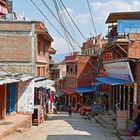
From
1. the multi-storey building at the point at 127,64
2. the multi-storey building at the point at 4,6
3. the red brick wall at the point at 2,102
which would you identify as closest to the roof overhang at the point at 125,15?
the multi-storey building at the point at 127,64

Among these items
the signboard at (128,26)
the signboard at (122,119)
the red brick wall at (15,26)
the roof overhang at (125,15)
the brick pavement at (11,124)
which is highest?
the roof overhang at (125,15)

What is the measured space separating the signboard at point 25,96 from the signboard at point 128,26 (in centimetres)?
670

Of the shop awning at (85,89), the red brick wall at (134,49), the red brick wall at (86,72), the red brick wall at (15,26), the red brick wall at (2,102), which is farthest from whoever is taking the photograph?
the red brick wall at (86,72)

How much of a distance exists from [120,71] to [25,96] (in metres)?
6.52

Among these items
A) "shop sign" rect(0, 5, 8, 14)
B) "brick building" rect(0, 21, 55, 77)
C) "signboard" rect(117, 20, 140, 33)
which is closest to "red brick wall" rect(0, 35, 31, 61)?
"brick building" rect(0, 21, 55, 77)

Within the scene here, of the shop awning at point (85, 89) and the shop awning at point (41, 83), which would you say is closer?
the shop awning at point (41, 83)

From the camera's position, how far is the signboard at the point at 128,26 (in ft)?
75.8

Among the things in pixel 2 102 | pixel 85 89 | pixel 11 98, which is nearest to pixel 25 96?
pixel 11 98

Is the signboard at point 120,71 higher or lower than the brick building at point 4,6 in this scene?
lower

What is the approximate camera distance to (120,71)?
23391 mm

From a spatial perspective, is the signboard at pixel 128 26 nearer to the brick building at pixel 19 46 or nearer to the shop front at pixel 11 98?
the brick building at pixel 19 46

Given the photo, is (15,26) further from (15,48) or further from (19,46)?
(15,48)

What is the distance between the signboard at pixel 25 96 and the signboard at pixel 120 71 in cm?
568

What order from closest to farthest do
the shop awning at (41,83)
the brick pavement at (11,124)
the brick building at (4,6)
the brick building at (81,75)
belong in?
the brick pavement at (11,124) < the shop awning at (41,83) < the brick building at (4,6) < the brick building at (81,75)
